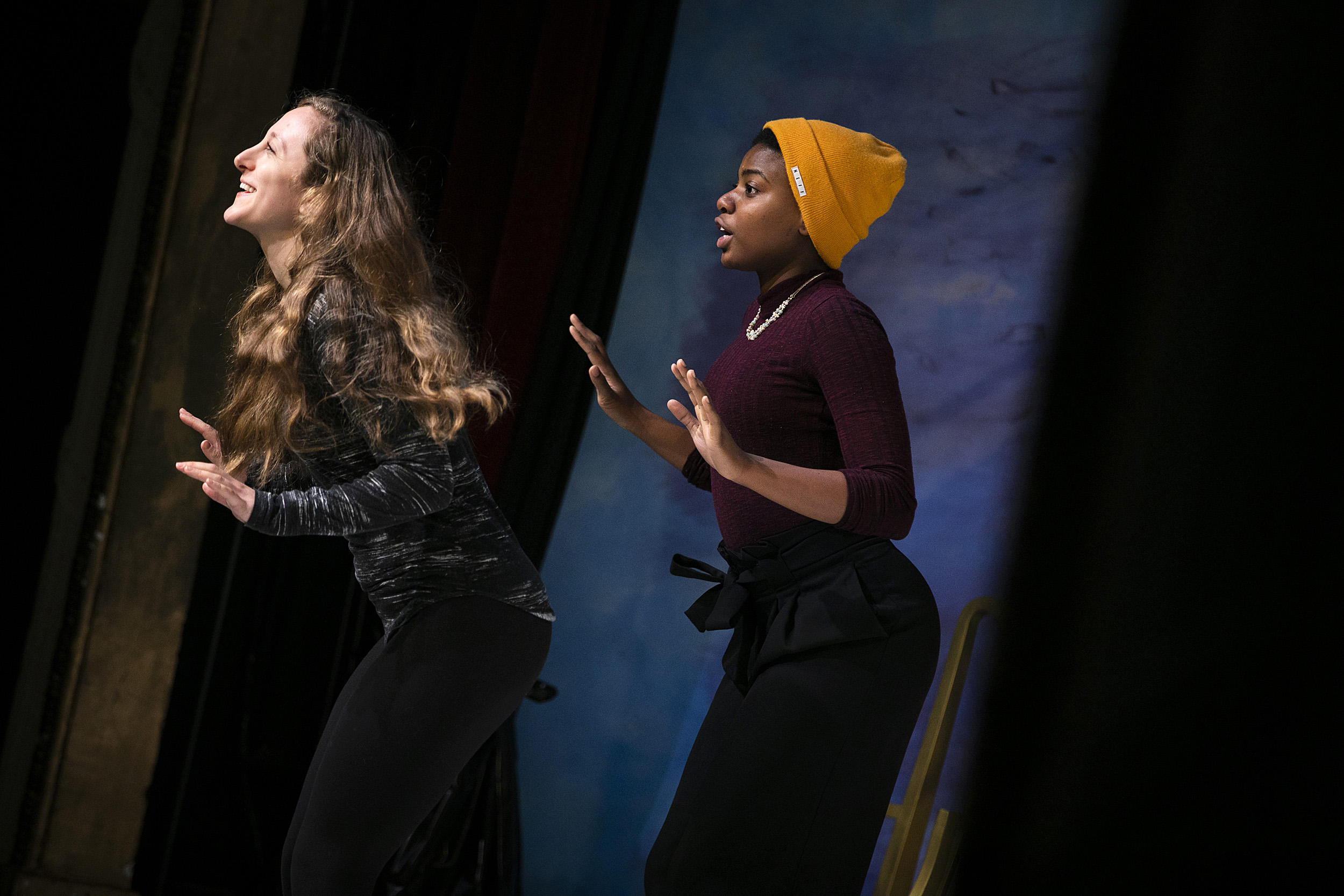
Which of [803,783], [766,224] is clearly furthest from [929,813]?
[766,224]

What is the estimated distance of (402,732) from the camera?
4.81ft

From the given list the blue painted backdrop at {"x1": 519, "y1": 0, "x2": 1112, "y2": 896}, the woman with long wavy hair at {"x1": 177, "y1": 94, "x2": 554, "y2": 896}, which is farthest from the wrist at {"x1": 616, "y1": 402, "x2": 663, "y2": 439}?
the blue painted backdrop at {"x1": 519, "y1": 0, "x2": 1112, "y2": 896}

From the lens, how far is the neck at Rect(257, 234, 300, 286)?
1.77 metres

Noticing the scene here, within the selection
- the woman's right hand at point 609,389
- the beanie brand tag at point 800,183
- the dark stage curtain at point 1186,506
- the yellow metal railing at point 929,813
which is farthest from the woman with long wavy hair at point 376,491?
the dark stage curtain at point 1186,506

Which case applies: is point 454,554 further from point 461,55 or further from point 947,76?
point 947,76

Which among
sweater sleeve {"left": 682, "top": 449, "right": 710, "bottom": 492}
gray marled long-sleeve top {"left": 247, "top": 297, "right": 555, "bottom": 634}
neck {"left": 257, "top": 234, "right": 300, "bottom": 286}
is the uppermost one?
neck {"left": 257, "top": 234, "right": 300, "bottom": 286}

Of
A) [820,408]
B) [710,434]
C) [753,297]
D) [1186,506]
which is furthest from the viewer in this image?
[753,297]

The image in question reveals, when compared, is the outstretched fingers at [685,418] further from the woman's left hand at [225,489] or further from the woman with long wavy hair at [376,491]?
the woman's left hand at [225,489]

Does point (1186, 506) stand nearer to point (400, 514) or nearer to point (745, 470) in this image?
point (745, 470)

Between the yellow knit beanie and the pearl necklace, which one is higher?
the yellow knit beanie

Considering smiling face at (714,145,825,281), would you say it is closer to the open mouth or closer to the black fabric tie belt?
the open mouth

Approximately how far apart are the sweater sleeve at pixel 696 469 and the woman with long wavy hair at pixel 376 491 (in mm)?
415

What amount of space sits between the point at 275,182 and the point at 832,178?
93 centimetres

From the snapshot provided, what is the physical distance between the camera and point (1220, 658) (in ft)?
0.87
